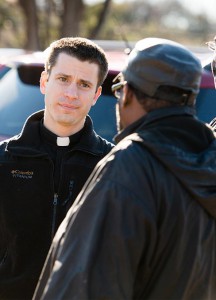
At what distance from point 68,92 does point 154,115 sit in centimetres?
116

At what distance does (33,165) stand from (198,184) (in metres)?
1.19

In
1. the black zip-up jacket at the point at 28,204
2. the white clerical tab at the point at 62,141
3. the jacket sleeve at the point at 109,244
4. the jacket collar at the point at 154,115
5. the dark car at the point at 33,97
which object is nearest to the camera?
the jacket sleeve at the point at 109,244

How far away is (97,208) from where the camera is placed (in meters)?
2.51

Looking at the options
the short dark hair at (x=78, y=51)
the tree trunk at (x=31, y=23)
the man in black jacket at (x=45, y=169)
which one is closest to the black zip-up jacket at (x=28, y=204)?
the man in black jacket at (x=45, y=169)

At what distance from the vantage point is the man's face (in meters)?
3.69

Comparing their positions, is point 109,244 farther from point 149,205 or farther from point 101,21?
point 101,21

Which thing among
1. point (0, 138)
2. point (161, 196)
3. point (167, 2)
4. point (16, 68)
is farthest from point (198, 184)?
point (167, 2)

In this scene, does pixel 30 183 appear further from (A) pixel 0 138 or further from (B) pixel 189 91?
(A) pixel 0 138

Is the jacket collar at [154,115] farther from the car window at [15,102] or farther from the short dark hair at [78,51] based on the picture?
the car window at [15,102]

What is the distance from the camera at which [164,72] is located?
2.63m

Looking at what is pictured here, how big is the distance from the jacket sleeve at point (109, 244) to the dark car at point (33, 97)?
2718mm

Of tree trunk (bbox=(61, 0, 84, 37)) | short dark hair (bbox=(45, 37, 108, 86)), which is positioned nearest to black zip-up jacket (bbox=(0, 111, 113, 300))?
short dark hair (bbox=(45, 37, 108, 86))

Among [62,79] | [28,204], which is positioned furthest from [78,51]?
[28,204]

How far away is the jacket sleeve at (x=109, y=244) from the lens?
8.14 feet
